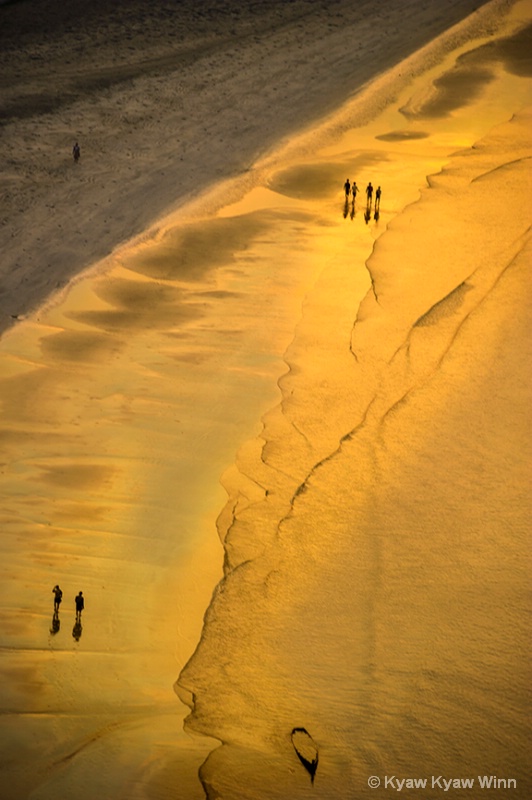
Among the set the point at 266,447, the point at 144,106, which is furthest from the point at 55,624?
the point at 144,106

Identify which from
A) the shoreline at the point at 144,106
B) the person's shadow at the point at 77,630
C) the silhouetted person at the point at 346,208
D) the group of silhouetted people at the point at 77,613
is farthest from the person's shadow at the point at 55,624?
the silhouetted person at the point at 346,208

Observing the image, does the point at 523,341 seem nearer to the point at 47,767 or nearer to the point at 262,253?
the point at 262,253

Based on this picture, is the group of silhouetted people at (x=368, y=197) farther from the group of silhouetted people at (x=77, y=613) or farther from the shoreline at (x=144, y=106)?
the group of silhouetted people at (x=77, y=613)

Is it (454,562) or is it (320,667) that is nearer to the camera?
(320,667)

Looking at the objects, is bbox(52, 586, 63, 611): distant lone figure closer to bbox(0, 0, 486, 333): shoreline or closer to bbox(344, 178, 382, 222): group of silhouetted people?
bbox(0, 0, 486, 333): shoreline

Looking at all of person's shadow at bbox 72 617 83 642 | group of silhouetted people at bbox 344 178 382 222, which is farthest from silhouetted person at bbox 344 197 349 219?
person's shadow at bbox 72 617 83 642

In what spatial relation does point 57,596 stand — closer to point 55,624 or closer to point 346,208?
point 55,624

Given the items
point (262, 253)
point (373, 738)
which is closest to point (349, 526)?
point (373, 738)
